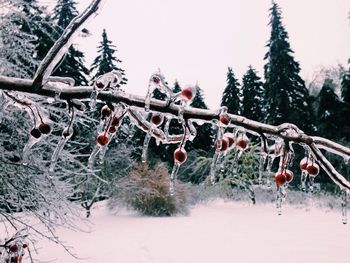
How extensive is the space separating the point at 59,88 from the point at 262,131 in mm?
638

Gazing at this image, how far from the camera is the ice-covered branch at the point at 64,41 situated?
3.35 ft

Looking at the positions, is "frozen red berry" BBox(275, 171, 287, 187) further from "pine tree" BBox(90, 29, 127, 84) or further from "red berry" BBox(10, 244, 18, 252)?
"pine tree" BBox(90, 29, 127, 84)

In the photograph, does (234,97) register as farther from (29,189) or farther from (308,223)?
(29,189)

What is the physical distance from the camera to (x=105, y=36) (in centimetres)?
2773

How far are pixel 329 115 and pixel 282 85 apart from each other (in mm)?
4546

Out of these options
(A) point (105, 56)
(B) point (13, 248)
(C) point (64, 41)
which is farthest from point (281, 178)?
(A) point (105, 56)

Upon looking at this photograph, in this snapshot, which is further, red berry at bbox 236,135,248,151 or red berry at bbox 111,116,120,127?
red berry at bbox 236,135,248,151

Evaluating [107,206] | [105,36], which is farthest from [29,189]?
[105,36]

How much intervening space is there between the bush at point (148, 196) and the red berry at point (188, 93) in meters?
14.7

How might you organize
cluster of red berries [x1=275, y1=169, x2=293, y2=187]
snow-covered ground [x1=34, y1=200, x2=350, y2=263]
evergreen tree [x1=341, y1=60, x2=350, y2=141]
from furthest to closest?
evergreen tree [x1=341, y1=60, x2=350, y2=141], snow-covered ground [x1=34, y1=200, x2=350, y2=263], cluster of red berries [x1=275, y1=169, x2=293, y2=187]

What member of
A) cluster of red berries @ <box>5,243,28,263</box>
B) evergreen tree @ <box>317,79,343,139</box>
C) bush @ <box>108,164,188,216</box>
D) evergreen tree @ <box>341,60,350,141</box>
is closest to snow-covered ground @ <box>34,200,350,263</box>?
bush @ <box>108,164,188,216</box>

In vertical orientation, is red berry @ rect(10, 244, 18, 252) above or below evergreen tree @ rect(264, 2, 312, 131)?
below

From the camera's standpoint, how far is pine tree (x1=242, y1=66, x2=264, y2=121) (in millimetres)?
31594

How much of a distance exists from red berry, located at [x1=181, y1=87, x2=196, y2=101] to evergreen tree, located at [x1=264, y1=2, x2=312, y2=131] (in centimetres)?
2808
